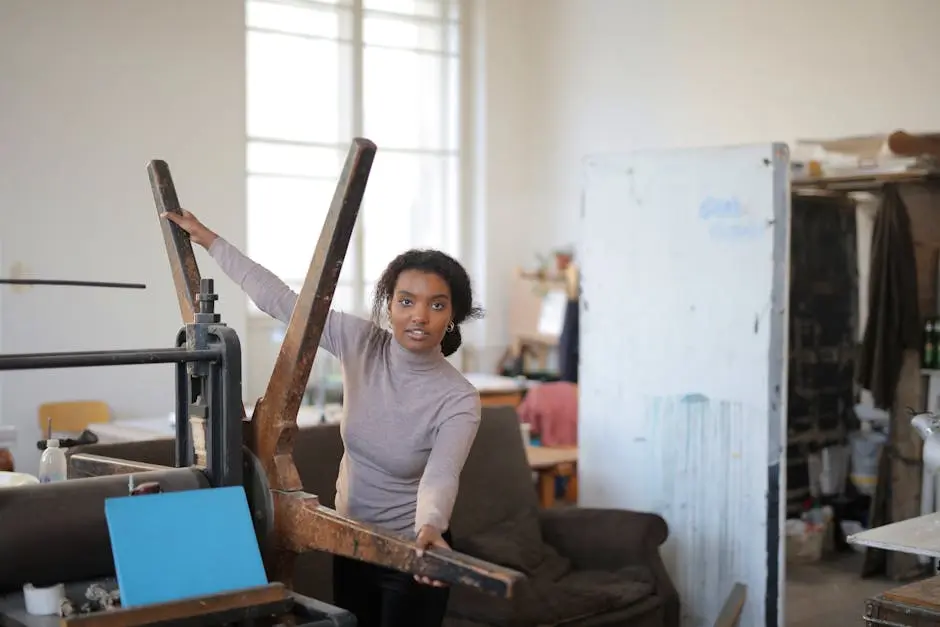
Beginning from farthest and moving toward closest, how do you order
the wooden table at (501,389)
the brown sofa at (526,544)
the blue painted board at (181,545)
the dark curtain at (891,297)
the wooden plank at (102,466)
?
the wooden table at (501,389), the dark curtain at (891,297), the brown sofa at (526,544), the wooden plank at (102,466), the blue painted board at (181,545)

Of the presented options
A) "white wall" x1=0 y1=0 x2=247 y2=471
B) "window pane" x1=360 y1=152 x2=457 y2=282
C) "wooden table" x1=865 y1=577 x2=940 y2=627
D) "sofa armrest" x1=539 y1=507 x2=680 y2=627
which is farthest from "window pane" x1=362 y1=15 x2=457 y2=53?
"wooden table" x1=865 y1=577 x2=940 y2=627

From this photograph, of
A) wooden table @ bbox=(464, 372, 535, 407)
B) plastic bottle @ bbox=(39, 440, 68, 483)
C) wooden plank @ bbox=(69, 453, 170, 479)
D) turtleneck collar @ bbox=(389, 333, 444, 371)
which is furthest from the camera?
wooden table @ bbox=(464, 372, 535, 407)

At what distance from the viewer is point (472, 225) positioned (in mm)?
8914

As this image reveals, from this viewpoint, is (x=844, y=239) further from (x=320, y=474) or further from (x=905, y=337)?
(x=320, y=474)

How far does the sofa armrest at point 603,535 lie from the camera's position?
13.8 feet

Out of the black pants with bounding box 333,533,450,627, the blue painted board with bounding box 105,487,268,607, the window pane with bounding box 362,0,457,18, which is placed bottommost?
the black pants with bounding box 333,533,450,627

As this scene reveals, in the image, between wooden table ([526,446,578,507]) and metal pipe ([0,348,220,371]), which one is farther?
wooden table ([526,446,578,507])

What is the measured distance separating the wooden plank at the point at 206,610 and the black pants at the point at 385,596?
53 cm

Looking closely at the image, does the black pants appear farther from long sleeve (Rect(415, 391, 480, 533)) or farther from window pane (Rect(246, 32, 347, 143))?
window pane (Rect(246, 32, 347, 143))

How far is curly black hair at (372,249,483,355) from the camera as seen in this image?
2.45 meters

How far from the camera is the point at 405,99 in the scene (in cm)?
860

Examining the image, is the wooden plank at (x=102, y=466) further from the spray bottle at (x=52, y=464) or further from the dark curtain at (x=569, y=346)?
the dark curtain at (x=569, y=346)

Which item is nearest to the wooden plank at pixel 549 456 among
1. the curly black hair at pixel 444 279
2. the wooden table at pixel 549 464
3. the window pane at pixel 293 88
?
the wooden table at pixel 549 464

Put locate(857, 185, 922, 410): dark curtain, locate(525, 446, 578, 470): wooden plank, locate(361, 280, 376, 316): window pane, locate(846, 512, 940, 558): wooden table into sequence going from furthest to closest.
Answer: locate(361, 280, 376, 316): window pane → locate(525, 446, 578, 470): wooden plank → locate(857, 185, 922, 410): dark curtain → locate(846, 512, 940, 558): wooden table
